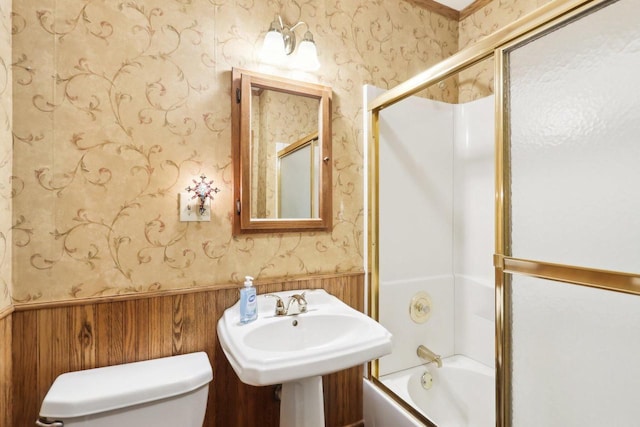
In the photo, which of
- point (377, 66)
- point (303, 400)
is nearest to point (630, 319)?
point (303, 400)

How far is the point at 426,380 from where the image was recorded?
171 cm

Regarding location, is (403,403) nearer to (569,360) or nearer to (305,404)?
(305,404)

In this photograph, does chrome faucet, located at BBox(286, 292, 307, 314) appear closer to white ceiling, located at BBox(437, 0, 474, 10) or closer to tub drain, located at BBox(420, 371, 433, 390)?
tub drain, located at BBox(420, 371, 433, 390)

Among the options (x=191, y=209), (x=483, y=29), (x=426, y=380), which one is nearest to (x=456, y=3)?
(x=483, y=29)

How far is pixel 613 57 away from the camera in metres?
0.89

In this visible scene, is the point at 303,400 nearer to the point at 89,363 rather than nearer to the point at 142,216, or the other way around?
the point at 89,363

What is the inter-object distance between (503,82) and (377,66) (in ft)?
2.73

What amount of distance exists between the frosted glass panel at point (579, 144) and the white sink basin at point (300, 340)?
611 mm

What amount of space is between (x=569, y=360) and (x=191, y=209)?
4.90 feet

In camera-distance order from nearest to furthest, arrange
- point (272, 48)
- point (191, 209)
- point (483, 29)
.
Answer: point (191, 209) < point (272, 48) < point (483, 29)

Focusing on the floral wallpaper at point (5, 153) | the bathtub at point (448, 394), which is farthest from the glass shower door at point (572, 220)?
the floral wallpaper at point (5, 153)

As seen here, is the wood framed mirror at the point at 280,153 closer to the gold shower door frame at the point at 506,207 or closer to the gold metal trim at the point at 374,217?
the gold metal trim at the point at 374,217

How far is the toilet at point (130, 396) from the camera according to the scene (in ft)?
2.93

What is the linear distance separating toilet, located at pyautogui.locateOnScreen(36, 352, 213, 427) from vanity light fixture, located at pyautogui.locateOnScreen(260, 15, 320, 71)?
131 centimetres
